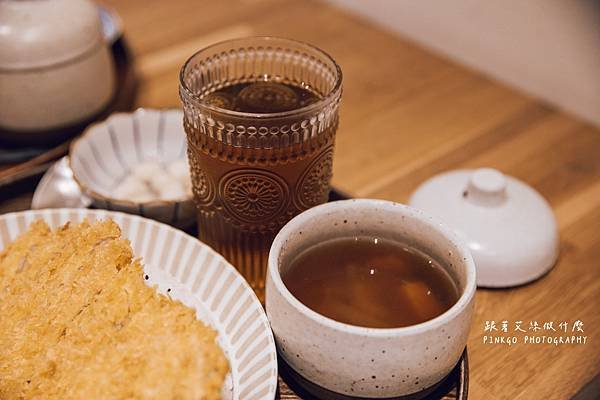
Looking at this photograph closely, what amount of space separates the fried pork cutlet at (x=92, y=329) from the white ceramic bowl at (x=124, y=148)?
20cm

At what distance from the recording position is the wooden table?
952 mm

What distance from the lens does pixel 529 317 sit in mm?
1009

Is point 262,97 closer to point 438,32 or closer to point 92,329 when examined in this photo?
point 92,329

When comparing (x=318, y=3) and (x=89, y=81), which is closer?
(x=89, y=81)

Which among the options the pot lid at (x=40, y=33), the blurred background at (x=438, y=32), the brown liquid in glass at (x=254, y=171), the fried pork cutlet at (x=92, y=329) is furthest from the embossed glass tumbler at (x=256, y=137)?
the blurred background at (x=438, y=32)

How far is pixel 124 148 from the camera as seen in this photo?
1258 mm

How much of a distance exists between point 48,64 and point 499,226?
85 centimetres

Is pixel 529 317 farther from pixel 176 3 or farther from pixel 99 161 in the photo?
pixel 176 3

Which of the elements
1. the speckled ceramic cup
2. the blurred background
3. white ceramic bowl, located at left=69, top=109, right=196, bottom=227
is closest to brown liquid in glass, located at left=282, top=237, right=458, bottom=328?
the speckled ceramic cup

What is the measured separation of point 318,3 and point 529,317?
1226 millimetres

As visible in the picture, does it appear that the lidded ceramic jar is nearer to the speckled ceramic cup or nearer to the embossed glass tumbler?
the embossed glass tumbler

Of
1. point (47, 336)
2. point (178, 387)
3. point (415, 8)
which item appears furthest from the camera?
point (415, 8)

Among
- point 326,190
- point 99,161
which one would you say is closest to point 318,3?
point 99,161

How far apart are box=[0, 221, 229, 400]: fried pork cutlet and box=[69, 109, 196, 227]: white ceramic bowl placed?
0.20 metres
